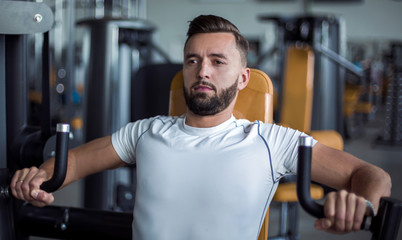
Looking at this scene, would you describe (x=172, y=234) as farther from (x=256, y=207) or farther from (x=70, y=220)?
(x=70, y=220)

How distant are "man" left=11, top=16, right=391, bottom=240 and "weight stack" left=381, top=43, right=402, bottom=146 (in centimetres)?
494

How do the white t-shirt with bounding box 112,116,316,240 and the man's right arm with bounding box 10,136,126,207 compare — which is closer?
the white t-shirt with bounding box 112,116,316,240

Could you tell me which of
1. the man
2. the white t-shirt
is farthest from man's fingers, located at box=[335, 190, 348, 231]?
the white t-shirt

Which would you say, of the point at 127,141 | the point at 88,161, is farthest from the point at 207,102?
A: the point at 88,161

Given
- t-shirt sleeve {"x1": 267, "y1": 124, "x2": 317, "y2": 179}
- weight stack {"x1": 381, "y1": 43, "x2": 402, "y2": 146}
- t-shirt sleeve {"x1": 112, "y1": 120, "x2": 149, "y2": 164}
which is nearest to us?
t-shirt sleeve {"x1": 267, "y1": 124, "x2": 317, "y2": 179}

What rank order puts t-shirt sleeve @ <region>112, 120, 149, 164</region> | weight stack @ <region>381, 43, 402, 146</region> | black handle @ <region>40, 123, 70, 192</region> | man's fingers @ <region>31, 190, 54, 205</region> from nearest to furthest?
1. black handle @ <region>40, 123, 70, 192</region>
2. man's fingers @ <region>31, 190, 54, 205</region>
3. t-shirt sleeve @ <region>112, 120, 149, 164</region>
4. weight stack @ <region>381, 43, 402, 146</region>

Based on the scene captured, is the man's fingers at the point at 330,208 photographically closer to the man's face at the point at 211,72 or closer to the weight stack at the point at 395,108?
the man's face at the point at 211,72

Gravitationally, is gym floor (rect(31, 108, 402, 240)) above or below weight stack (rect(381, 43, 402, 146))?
below

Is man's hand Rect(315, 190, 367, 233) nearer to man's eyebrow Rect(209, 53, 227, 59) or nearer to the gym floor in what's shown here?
man's eyebrow Rect(209, 53, 227, 59)

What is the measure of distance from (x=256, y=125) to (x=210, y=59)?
0.23 m

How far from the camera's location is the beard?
47.4 inches

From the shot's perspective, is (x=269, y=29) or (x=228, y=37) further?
(x=269, y=29)

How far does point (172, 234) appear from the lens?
1.12m

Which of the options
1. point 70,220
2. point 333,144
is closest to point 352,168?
point 333,144
